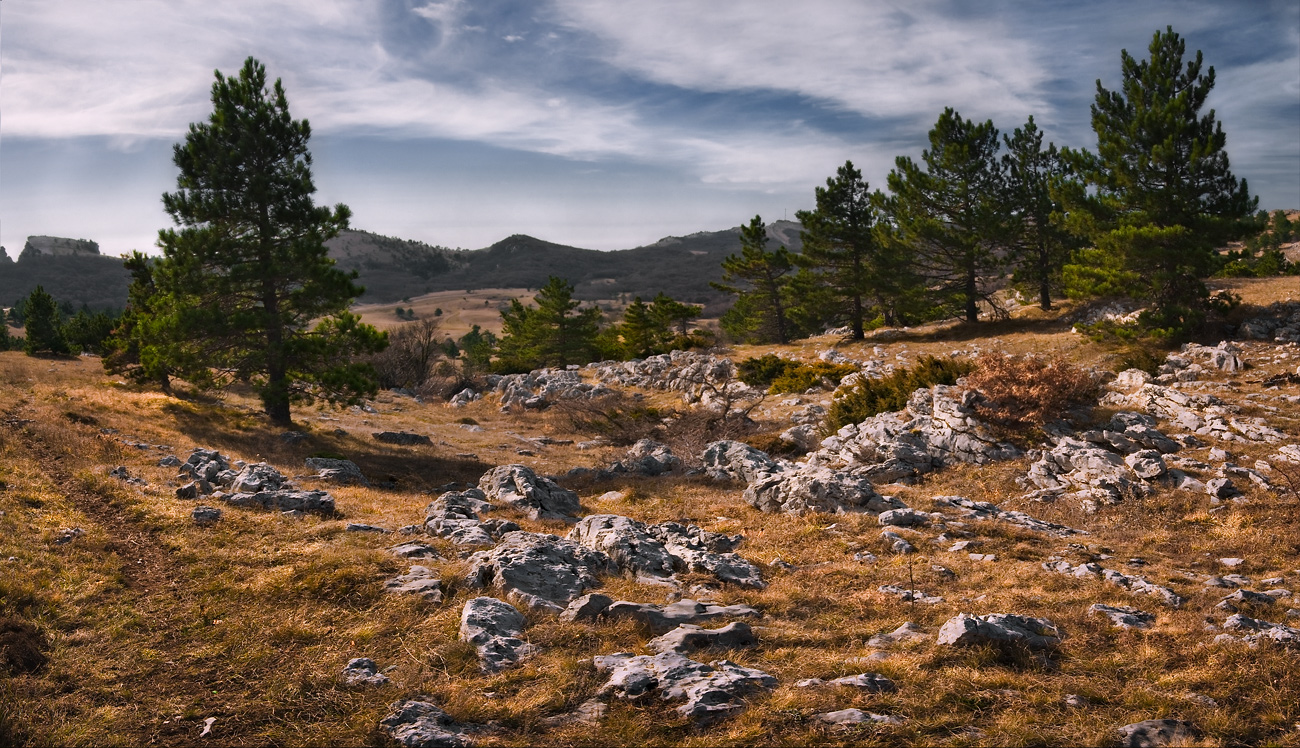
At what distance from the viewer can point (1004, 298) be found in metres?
58.8

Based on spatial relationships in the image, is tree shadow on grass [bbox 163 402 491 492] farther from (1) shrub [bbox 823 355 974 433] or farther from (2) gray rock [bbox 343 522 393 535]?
(1) shrub [bbox 823 355 974 433]

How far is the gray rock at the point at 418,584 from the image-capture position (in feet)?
28.4

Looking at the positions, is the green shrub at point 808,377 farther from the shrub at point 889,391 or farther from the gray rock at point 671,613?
the gray rock at point 671,613

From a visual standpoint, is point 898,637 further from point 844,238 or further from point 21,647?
point 844,238


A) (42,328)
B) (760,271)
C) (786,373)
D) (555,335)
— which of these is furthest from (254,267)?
(42,328)

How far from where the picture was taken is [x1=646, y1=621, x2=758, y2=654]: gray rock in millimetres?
7316

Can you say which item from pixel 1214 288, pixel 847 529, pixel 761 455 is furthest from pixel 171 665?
pixel 1214 288

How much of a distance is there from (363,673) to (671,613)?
347 cm

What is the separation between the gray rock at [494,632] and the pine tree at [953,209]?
33.7 m

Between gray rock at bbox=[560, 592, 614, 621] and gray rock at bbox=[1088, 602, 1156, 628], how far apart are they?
597cm

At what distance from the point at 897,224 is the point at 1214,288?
51.2ft

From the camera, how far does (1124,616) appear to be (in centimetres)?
802

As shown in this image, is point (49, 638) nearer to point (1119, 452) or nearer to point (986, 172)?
point (1119, 452)

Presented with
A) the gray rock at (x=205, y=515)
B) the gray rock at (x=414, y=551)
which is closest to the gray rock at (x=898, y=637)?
the gray rock at (x=414, y=551)
